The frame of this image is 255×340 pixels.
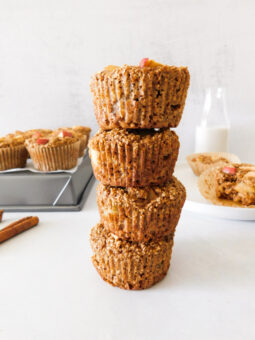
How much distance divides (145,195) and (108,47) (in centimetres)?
142

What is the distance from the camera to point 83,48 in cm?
188

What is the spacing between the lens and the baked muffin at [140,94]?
2.20 ft

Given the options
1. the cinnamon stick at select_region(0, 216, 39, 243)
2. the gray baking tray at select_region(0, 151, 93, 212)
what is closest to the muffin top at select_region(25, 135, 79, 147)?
the gray baking tray at select_region(0, 151, 93, 212)

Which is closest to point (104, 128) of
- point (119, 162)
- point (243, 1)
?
point (119, 162)

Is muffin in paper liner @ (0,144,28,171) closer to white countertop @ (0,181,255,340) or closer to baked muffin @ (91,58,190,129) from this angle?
white countertop @ (0,181,255,340)

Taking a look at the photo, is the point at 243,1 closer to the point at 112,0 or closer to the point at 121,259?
the point at 112,0

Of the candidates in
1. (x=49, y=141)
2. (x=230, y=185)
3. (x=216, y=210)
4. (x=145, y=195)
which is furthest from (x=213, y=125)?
(x=145, y=195)

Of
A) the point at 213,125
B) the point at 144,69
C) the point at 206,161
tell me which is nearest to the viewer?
the point at 144,69

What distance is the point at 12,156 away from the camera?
4.97ft

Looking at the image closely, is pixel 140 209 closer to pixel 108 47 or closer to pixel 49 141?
pixel 49 141

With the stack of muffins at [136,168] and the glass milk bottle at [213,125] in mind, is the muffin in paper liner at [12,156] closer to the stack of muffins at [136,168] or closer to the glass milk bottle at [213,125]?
the stack of muffins at [136,168]

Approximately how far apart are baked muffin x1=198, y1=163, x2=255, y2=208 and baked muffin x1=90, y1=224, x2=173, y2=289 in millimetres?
523

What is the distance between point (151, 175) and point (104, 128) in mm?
172

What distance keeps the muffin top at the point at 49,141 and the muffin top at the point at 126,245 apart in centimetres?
76
